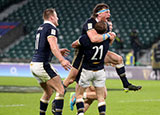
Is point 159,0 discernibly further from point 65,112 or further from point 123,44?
point 65,112

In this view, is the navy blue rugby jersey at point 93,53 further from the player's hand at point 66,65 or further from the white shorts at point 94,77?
the player's hand at point 66,65

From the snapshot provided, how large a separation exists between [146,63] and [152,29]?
6603 millimetres

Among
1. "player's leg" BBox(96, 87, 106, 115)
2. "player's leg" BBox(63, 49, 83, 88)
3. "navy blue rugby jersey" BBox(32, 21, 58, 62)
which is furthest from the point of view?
"player's leg" BBox(63, 49, 83, 88)

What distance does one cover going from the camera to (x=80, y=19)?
1298 inches

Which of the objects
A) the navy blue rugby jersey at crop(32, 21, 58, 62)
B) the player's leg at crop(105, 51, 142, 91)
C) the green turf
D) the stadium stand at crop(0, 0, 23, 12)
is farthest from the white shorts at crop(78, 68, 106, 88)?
the stadium stand at crop(0, 0, 23, 12)

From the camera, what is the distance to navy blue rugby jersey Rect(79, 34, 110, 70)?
736 centimetres

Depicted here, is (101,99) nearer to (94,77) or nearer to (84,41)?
(94,77)

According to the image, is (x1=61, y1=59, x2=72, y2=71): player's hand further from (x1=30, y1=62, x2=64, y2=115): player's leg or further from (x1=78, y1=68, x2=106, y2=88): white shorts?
(x1=30, y1=62, x2=64, y2=115): player's leg

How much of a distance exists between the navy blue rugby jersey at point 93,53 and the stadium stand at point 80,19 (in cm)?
2136

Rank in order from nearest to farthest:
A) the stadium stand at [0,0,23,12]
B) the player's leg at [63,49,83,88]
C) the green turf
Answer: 1. the player's leg at [63,49,83,88]
2. the green turf
3. the stadium stand at [0,0,23,12]

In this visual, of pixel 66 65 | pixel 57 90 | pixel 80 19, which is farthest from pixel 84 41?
pixel 80 19

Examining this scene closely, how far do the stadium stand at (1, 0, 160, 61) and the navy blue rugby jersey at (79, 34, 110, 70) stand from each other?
21362 mm

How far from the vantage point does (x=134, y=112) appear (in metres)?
9.88

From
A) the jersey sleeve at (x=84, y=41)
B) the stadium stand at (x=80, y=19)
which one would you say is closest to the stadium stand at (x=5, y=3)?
the stadium stand at (x=80, y=19)
